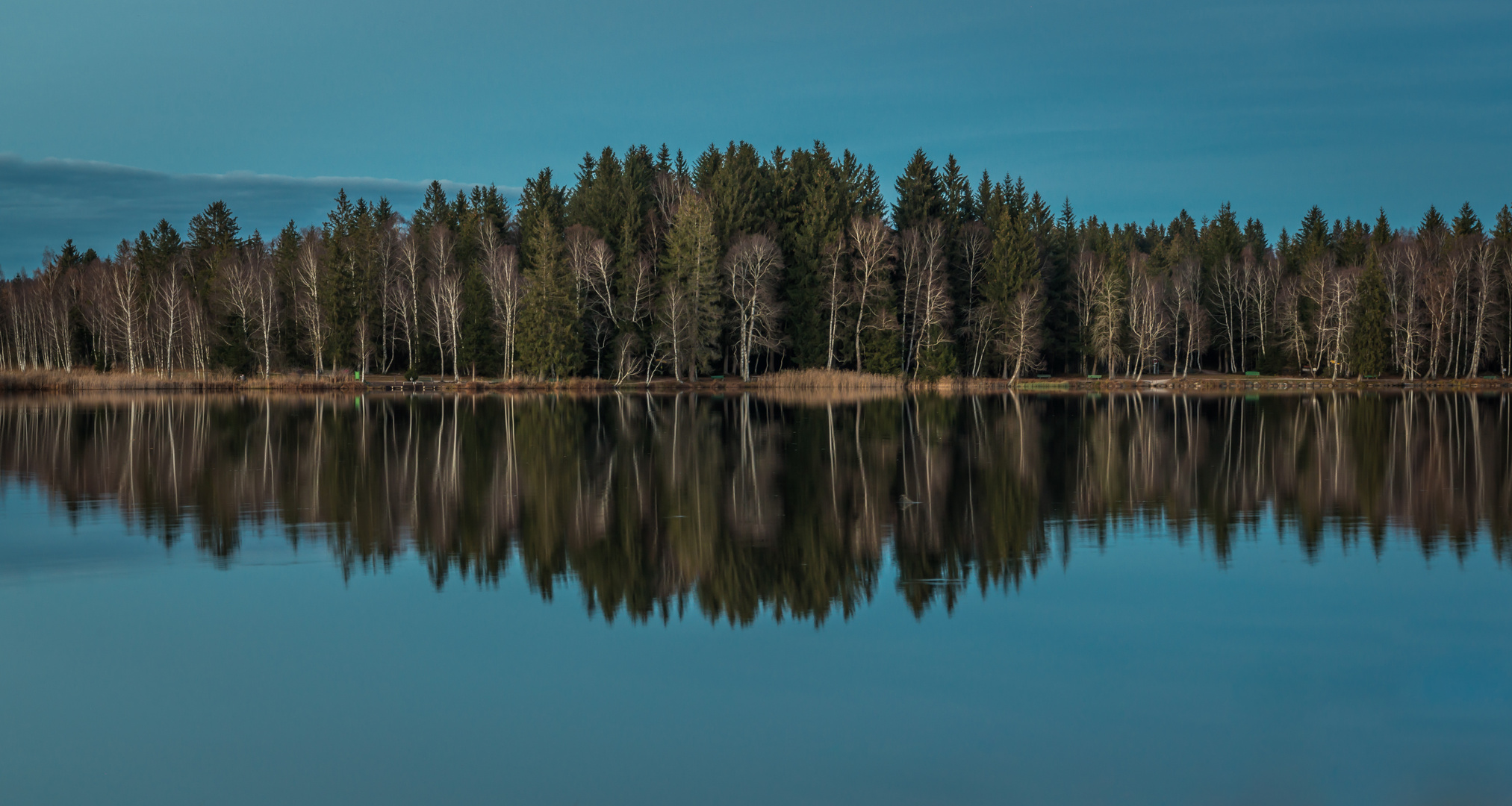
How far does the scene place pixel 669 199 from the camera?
8344cm

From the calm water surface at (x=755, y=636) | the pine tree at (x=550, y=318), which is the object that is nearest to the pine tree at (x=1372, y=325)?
the pine tree at (x=550, y=318)

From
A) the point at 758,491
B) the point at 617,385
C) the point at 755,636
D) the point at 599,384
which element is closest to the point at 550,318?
the point at 599,384

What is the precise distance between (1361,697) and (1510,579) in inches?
224

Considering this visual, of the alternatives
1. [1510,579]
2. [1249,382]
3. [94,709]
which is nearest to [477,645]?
[94,709]

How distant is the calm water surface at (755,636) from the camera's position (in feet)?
25.0

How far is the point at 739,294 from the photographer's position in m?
73.6

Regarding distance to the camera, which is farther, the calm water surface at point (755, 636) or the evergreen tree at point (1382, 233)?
the evergreen tree at point (1382, 233)

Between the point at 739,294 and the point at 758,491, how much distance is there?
53990 mm

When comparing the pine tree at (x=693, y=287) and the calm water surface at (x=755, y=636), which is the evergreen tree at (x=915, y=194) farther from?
the calm water surface at (x=755, y=636)

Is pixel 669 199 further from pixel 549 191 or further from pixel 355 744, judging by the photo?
pixel 355 744

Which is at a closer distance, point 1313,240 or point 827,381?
point 827,381

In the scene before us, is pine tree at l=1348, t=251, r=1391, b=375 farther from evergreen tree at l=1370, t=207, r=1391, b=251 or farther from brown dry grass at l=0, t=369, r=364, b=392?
brown dry grass at l=0, t=369, r=364, b=392

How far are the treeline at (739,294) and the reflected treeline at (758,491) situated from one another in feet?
110

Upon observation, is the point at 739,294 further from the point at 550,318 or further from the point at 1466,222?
the point at 1466,222
